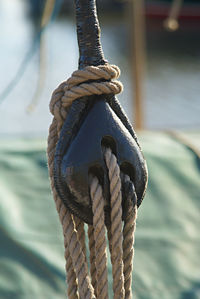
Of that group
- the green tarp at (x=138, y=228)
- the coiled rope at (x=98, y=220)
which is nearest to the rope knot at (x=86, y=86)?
the coiled rope at (x=98, y=220)

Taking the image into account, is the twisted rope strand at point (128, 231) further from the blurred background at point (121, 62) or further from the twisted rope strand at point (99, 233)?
the blurred background at point (121, 62)

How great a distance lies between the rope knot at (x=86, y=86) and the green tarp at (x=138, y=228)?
61 centimetres

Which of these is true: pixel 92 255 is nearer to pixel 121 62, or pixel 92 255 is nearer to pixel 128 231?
pixel 128 231

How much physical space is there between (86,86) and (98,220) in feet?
0.64

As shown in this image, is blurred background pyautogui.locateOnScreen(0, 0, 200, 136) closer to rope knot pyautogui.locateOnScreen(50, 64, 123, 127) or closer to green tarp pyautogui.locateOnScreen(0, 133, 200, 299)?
green tarp pyautogui.locateOnScreen(0, 133, 200, 299)

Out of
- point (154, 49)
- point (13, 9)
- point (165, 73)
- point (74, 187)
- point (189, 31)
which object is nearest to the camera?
point (74, 187)

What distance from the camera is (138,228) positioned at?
63.0 inches

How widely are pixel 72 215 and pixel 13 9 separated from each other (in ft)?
61.2

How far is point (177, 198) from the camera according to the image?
5.61 ft

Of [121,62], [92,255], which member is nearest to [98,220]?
[92,255]

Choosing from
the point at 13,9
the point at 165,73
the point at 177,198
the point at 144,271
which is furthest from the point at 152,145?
the point at 13,9

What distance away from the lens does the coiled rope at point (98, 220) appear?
0.87 m

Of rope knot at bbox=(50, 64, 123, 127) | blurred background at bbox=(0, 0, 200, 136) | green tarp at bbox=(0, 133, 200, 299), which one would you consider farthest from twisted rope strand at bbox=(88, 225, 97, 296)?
blurred background at bbox=(0, 0, 200, 136)

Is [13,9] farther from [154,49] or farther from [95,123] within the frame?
[95,123]
